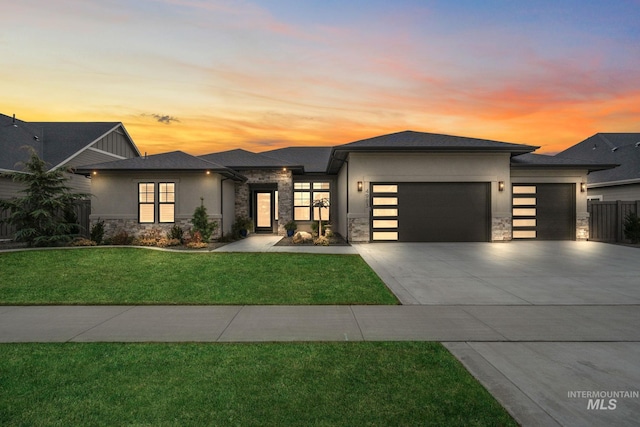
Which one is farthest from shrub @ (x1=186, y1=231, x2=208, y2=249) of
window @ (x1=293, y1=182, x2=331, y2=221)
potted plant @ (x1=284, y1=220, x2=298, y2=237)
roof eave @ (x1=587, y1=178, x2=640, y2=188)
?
roof eave @ (x1=587, y1=178, x2=640, y2=188)

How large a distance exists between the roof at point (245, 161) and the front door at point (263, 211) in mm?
2025

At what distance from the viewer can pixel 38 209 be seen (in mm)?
14359

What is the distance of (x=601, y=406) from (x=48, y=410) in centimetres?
474

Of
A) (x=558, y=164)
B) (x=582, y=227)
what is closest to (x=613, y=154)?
(x=582, y=227)

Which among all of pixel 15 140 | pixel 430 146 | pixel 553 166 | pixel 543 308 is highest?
pixel 15 140

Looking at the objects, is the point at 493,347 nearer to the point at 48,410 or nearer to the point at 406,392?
the point at 406,392

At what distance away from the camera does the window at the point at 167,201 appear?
16.8 m

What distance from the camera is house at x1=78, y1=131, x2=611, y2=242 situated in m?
15.9

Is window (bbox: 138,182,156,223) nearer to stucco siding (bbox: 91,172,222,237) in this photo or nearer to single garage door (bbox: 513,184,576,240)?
stucco siding (bbox: 91,172,222,237)

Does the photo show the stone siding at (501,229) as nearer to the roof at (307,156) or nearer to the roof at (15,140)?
the roof at (307,156)

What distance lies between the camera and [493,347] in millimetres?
4242

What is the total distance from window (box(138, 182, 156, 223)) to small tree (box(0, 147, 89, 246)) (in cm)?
273

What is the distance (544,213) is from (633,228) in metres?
3.66

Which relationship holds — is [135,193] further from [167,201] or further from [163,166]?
[163,166]
